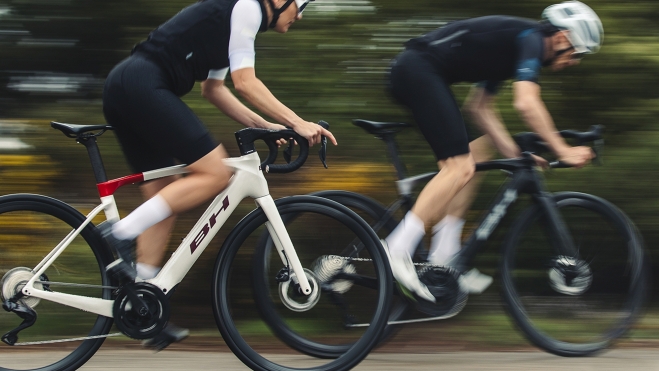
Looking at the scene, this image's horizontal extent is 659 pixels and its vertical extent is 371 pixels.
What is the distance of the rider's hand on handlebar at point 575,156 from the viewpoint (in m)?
3.93

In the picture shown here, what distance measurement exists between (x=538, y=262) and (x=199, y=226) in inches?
70.5

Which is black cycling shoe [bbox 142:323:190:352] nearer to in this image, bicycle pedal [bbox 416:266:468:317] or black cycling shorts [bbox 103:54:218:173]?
black cycling shorts [bbox 103:54:218:173]

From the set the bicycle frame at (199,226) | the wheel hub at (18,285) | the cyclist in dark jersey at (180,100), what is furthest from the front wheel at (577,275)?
the wheel hub at (18,285)

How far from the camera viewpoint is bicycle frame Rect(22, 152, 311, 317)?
3.54 m

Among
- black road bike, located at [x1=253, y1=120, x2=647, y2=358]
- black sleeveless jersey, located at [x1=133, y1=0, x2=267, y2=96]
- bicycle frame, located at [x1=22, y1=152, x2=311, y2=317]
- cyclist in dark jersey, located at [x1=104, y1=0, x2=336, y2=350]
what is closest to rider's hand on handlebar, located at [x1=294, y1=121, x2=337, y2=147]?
cyclist in dark jersey, located at [x1=104, y1=0, x2=336, y2=350]

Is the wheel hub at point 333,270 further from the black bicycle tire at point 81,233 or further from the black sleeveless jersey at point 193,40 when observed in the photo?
the black sleeveless jersey at point 193,40

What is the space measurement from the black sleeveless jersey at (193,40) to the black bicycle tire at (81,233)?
2.46ft

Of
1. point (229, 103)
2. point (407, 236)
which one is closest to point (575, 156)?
point (407, 236)

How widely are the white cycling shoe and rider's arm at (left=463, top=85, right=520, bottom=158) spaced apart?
2.64 ft

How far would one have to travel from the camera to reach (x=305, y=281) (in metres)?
3.64

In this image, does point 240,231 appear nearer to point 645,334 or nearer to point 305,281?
point 305,281

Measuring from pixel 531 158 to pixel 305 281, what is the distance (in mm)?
1362

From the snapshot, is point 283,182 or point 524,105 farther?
point 283,182

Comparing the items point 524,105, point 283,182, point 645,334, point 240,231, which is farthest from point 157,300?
point 645,334
